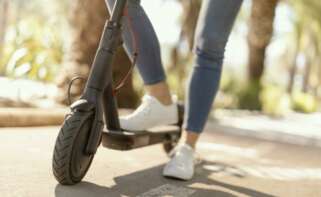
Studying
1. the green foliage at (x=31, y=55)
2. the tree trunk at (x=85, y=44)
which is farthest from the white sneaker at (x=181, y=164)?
the green foliage at (x=31, y=55)

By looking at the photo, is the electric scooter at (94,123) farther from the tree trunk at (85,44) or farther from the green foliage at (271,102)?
the green foliage at (271,102)

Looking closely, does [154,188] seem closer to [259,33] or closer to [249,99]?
[259,33]

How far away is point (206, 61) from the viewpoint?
9.49 feet

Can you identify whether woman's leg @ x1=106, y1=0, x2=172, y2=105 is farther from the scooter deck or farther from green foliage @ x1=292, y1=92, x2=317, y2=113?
green foliage @ x1=292, y1=92, x2=317, y2=113

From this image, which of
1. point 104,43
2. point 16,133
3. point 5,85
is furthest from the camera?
point 5,85

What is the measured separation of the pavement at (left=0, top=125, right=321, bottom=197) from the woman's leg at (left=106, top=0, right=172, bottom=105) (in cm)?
44

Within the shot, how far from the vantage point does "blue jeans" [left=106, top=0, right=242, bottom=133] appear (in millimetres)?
2680

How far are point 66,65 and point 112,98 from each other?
386cm

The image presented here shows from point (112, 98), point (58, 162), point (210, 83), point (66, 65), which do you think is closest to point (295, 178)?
point (210, 83)

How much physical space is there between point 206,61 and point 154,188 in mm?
763

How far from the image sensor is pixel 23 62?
20.2 feet

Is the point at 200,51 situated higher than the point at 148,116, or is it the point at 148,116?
the point at 200,51

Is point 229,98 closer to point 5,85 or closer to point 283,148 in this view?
point 5,85

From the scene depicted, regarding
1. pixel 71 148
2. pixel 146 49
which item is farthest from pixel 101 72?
pixel 146 49
